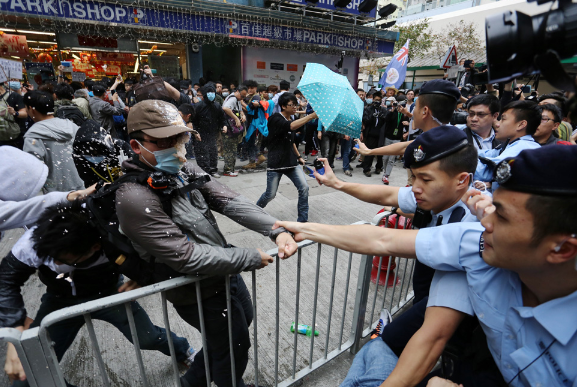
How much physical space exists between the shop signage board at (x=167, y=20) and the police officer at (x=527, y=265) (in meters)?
13.1

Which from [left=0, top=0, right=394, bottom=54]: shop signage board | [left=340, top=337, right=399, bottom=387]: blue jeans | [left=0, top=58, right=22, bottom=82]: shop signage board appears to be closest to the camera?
[left=340, top=337, right=399, bottom=387]: blue jeans

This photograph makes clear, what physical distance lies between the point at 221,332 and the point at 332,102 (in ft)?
9.26

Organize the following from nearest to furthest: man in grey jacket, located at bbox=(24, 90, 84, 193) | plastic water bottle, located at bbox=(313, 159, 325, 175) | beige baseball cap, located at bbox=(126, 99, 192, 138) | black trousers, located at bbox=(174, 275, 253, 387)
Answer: beige baseball cap, located at bbox=(126, 99, 192, 138) → black trousers, located at bbox=(174, 275, 253, 387) → plastic water bottle, located at bbox=(313, 159, 325, 175) → man in grey jacket, located at bbox=(24, 90, 84, 193)

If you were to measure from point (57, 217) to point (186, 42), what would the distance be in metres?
13.5

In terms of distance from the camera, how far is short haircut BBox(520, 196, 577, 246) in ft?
2.99

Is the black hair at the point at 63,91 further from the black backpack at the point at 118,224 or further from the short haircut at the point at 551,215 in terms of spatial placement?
the short haircut at the point at 551,215

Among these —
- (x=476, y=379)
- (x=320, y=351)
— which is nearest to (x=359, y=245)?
(x=476, y=379)

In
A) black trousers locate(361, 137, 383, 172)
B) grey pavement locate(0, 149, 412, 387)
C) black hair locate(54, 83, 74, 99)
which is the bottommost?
grey pavement locate(0, 149, 412, 387)

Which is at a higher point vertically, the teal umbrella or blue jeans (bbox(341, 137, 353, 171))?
the teal umbrella

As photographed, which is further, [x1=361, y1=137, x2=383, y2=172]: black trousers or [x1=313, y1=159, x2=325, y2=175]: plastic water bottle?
[x1=361, y1=137, x2=383, y2=172]: black trousers

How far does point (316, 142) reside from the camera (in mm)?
9516

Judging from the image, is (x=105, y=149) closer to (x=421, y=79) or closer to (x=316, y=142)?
(x=316, y=142)

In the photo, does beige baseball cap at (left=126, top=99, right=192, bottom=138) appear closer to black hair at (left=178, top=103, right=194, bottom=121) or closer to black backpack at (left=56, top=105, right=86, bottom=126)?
black backpack at (left=56, top=105, right=86, bottom=126)

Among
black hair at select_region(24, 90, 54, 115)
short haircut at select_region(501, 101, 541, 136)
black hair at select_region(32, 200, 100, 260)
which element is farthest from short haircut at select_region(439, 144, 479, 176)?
black hair at select_region(24, 90, 54, 115)
